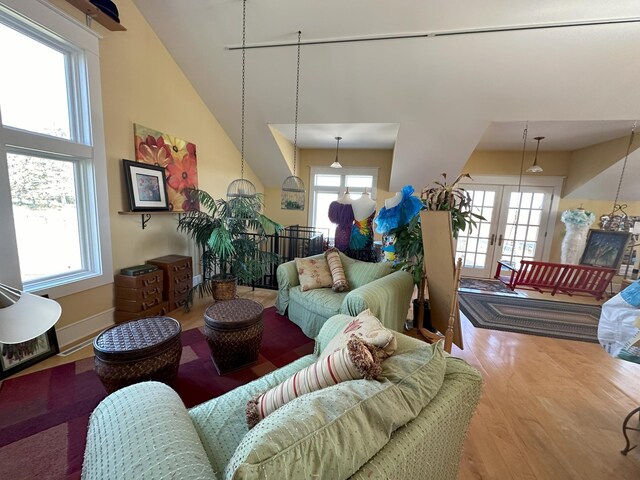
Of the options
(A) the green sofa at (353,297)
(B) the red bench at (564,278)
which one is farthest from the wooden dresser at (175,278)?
(B) the red bench at (564,278)

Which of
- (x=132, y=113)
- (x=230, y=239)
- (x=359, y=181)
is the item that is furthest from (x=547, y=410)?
(x=359, y=181)

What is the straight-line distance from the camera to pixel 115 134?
2.62 metres

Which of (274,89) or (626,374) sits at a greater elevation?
(274,89)

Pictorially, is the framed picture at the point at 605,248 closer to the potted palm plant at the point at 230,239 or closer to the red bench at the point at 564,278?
the red bench at the point at 564,278

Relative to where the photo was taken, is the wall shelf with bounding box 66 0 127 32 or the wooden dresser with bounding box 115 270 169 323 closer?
the wall shelf with bounding box 66 0 127 32

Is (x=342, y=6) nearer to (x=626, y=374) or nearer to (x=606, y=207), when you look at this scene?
(x=626, y=374)

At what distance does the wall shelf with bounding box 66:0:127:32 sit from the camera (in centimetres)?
214

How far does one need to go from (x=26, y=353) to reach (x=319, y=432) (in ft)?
8.74

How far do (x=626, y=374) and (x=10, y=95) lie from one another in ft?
17.9

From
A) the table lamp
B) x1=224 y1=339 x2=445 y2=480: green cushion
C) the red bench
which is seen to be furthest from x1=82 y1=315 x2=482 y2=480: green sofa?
the red bench

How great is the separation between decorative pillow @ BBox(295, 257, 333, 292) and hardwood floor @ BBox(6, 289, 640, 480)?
127 cm

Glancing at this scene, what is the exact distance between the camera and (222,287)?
319 centimetres

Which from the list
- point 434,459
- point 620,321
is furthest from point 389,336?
point 620,321

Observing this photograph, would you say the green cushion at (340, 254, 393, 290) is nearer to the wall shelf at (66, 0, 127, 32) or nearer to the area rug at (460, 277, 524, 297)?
the area rug at (460, 277, 524, 297)
